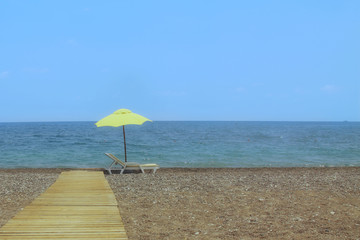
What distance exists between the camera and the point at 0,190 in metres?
8.87

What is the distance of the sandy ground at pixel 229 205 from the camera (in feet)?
18.6

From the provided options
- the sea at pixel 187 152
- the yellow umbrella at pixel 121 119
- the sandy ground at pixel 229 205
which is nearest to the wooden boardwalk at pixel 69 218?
the sandy ground at pixel 229 205

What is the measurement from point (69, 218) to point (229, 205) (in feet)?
11.2

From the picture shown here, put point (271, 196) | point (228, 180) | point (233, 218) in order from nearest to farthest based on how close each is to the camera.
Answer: point (233, 218) → point (271, 196) → point (228, 180)

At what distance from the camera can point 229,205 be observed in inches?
285

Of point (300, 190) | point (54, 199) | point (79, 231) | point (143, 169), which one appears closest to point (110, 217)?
point (79, 231)

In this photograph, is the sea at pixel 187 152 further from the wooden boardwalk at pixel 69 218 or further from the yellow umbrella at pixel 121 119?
the wooden boardwalk at pixel 69 218

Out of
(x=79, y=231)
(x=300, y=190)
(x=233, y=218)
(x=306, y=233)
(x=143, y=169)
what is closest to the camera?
(x=79, y=231)

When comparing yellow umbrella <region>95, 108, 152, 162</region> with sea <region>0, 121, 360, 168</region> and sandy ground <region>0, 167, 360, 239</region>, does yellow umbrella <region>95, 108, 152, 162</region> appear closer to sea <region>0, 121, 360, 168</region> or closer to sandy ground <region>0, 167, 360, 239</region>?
sandy ground <region>0, 167, 360, 239</region>

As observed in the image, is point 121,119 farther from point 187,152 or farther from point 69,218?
point 187,152

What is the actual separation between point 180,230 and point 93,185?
13.3 feet

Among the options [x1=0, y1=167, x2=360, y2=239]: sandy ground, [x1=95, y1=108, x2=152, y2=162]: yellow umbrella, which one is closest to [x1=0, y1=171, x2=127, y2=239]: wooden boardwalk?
[x1=0, y1=167, x2=360, y2=239]: sandy ground

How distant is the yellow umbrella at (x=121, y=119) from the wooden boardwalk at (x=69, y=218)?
15.0 ft

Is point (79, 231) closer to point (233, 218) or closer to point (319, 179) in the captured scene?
point (233, 218)
